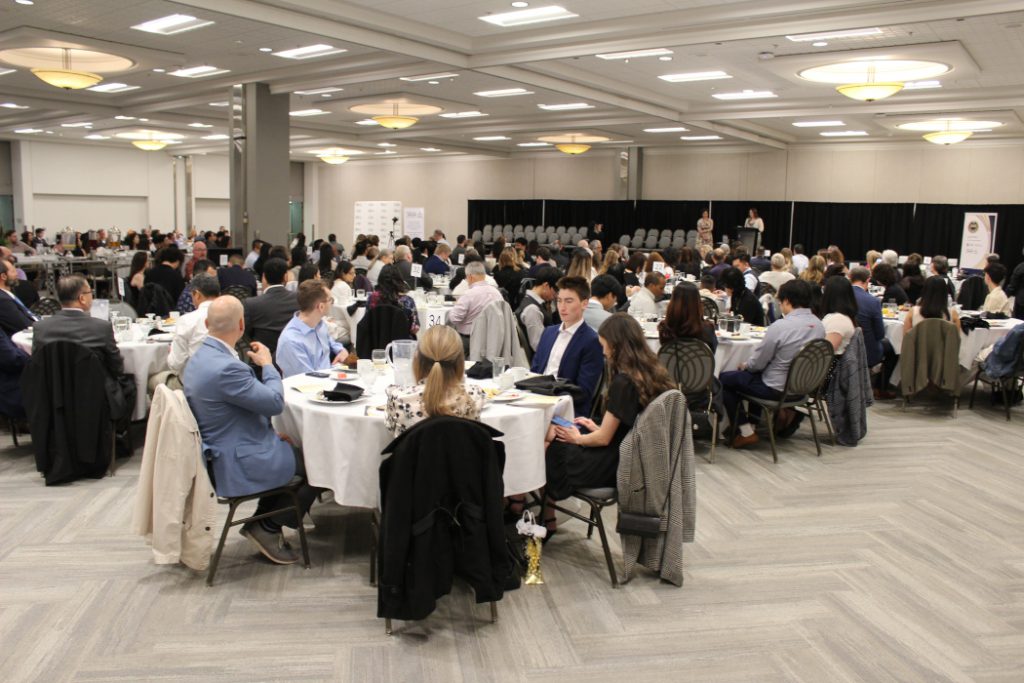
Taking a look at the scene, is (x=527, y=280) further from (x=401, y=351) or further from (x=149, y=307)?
(x=401, y=351)

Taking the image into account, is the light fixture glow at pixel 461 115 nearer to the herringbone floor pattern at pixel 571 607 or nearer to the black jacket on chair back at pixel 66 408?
the black jacket on chair back at pixel 66 408

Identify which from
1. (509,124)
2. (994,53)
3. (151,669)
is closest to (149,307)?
Answer: (151,669)

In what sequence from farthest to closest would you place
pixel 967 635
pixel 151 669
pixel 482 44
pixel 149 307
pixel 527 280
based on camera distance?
pixel 482 44, pixel 527 280, pixel 149 307, pixel 967 635, pixel 151 669

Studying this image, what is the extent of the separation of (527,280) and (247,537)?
6.06 meters

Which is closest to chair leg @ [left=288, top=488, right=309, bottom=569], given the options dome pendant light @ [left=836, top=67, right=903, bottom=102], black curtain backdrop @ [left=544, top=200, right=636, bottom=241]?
dome pendant light @ [left=836, top=67, right=903, bottom=102]

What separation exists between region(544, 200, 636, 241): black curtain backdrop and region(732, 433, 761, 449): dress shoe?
58.4 feet

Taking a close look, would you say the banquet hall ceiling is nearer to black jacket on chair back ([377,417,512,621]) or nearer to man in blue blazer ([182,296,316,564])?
man in blue blazer ([182,296,316,564])

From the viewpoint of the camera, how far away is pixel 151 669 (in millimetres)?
3273

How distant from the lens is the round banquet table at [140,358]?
19.2 ft

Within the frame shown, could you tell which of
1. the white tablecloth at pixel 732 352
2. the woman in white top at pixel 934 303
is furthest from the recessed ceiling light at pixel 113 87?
the woman in white top at pixel 934 303

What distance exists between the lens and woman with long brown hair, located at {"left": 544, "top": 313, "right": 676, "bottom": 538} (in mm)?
3895

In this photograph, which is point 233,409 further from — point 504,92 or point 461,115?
point 461,115

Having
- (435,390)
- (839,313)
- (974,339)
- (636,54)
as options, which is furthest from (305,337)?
(636,54)

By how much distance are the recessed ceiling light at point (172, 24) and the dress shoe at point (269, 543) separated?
715cm
